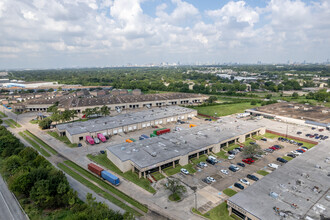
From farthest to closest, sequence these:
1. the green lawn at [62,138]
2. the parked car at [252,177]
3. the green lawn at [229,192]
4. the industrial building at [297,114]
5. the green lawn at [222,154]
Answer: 1. the industrial building at [297,114]
2. the green lawn at [62,138]
3. the green lawn at [222,154]
4. the parked car at [252,177]
5. the green lawn at [229,192]

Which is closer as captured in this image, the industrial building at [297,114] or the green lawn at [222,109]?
the industrial building at [297,114]

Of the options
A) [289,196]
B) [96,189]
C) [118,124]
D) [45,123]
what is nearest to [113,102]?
[45,123]

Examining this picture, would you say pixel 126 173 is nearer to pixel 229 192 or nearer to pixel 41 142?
pixel 229 192

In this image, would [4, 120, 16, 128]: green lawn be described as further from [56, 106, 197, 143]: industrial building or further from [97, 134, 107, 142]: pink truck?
[97, 134, 107, 142]: pink truck

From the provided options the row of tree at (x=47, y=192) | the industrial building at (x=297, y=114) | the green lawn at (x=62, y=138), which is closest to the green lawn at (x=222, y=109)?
the industrial building at (x=297, y=114)

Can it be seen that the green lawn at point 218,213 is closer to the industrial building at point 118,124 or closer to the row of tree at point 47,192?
the row of tree at point 47,192

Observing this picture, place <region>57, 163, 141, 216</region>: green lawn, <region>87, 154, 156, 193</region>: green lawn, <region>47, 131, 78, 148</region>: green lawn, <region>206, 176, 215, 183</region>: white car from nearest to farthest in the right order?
1. <region>57, 163, 141, 216</region>: green lawn
2. <region>87, 154, 156, 193</region>: green lawn
3. <region>206, 176, 215, 183</region>: white car
4. <region>47, 131, 78, 148</region>: green lawn

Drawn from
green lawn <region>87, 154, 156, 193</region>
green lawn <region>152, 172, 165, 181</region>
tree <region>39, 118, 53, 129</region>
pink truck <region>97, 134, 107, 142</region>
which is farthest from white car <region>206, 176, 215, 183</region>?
tree <region>39, 118, 53, 129</region>
